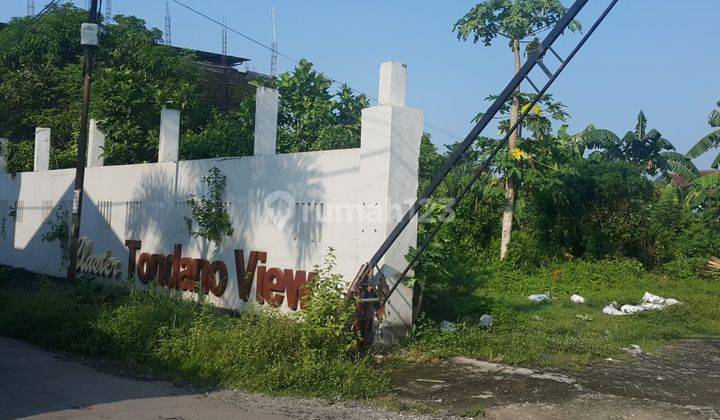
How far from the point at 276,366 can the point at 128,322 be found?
2.76 meters

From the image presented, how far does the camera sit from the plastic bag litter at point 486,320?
11.2 metres

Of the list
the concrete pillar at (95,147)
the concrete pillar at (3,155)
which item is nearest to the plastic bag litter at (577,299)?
the concrete pillar at (95,147)

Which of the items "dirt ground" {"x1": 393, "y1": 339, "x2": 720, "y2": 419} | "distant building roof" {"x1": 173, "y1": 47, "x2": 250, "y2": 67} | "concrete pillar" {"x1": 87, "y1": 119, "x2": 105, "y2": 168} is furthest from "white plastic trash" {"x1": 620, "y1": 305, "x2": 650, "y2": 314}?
"distant building roof" {"x1": 173, "y1": 47, "x2": 250, "y2": 67}

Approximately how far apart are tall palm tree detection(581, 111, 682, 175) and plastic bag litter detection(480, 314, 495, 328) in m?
19.8

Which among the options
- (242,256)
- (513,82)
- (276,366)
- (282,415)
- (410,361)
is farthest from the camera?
(242,256)

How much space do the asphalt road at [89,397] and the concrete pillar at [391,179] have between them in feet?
11.2

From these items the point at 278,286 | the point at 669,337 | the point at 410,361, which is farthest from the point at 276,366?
the point at 669,337

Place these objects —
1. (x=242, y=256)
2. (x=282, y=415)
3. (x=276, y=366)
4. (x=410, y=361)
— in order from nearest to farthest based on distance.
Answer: (x=282, y=415) → (x=276, y=366) → (x=410, y=361) → (x=242, y=256)

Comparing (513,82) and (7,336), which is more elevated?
(513,82)

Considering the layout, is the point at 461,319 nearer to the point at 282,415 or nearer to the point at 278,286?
the point at 278,286

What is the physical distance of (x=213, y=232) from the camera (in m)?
13.8

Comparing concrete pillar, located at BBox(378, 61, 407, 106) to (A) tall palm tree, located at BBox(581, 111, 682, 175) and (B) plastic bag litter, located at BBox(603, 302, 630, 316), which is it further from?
(A) tall palm tree, located at BBox(581, 111, 682, 175)

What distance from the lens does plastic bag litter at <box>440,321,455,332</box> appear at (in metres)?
10.8

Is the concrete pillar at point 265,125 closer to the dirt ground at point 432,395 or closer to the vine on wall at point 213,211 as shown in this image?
the vine on wall at point 213,211
